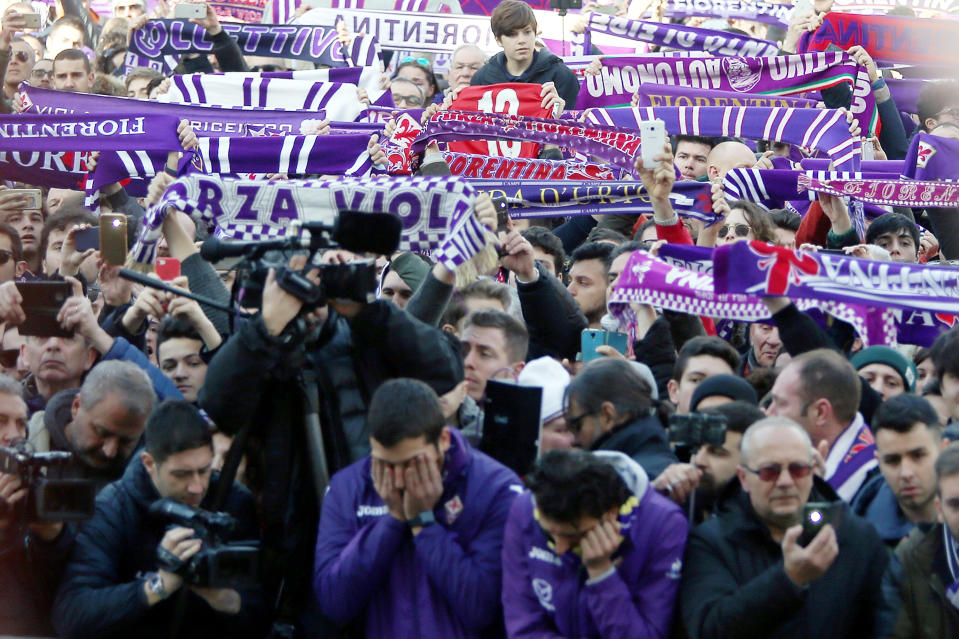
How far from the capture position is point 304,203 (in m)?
6.65

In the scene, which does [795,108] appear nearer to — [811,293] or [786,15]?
[811,293]

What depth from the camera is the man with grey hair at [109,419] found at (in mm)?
5762

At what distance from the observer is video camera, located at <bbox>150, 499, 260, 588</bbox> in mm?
4609

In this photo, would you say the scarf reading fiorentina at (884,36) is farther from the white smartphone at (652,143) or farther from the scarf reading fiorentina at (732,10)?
the white smartphone at (652,143)

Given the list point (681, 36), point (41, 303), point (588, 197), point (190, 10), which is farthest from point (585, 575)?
point (681, 36)

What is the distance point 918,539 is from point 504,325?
205cm

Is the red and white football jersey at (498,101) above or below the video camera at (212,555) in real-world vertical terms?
above

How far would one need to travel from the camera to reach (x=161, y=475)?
16.6 feet

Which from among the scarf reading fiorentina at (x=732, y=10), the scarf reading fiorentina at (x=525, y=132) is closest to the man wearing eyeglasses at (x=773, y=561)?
the scarf reading fiorentina at (x=525, y=132)

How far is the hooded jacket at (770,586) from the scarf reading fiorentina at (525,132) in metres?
4.78

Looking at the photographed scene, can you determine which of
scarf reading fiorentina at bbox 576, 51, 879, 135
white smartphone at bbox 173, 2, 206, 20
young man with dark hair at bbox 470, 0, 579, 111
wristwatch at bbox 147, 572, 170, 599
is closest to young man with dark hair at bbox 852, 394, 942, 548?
wristwatch at bbox 147, 572, 170, 599

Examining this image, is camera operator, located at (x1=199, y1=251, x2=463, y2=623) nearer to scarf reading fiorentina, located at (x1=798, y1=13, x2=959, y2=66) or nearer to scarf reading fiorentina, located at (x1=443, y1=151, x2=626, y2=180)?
scarf reading fiorentina, located at (x1=443, y1=151, x2=626, y2=180)

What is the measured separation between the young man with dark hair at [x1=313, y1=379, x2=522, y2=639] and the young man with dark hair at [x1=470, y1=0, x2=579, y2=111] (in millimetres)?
5608

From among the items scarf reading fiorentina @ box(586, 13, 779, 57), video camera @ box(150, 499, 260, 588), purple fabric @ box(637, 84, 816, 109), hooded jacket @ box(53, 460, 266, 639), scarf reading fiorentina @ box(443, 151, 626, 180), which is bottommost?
hooded jacket @ box(53, 460, 266, 639)
